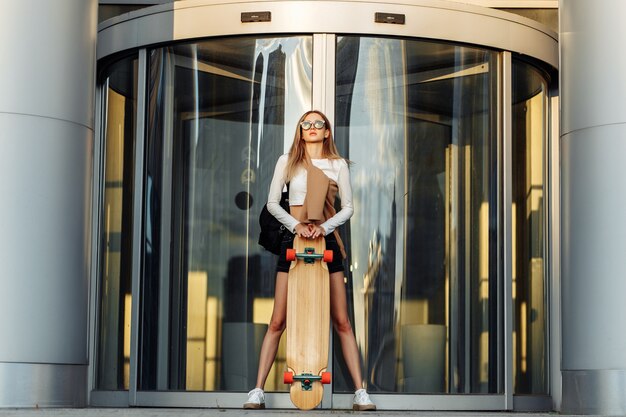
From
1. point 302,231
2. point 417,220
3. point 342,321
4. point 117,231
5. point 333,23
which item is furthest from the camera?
point 117,231

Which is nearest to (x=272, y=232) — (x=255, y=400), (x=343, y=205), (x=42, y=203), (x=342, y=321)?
(x=343, y=205)

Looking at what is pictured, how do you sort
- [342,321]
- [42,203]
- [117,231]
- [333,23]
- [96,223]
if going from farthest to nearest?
1. [96,223]
2. [117,231]
3. [333,23]
4. [42,203]
5. [342,321]

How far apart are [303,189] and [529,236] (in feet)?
8.43

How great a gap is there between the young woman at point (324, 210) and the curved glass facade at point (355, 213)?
0.90 m

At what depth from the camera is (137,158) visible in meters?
10.2

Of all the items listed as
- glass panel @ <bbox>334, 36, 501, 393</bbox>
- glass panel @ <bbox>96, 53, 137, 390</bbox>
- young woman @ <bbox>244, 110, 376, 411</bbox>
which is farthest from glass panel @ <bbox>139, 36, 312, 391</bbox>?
young woman @ <bbox>244, 110, 376, 411</bbox>

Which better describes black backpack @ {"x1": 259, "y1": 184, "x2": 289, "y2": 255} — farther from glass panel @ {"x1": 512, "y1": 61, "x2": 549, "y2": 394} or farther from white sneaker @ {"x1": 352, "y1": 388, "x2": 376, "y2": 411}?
glass panel @ {"x1": 512, "y1": 61, "x2": 549, "y2": 394}

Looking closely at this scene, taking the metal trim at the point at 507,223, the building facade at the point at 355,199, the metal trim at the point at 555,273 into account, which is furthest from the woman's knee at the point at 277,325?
the metal trim at the point at 555,273

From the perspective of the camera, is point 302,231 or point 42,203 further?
point 42,203

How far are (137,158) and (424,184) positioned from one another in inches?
86.9

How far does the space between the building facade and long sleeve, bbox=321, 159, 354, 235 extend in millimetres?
1118

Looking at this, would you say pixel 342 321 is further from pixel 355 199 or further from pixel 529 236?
pixel 529 236

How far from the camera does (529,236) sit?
10.5m

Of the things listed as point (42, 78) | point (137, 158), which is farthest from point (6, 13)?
point (137, 158)
